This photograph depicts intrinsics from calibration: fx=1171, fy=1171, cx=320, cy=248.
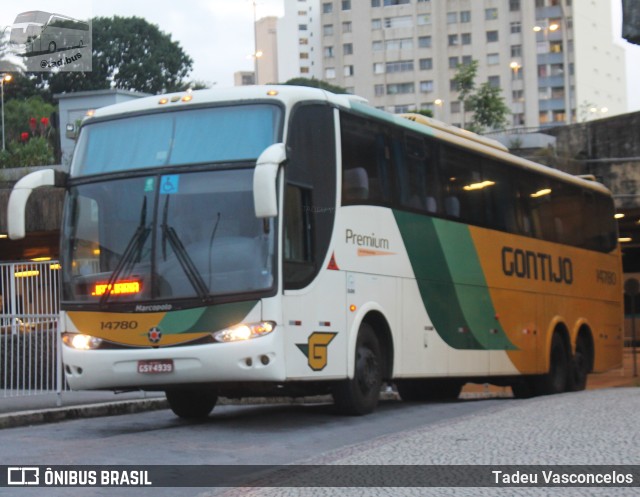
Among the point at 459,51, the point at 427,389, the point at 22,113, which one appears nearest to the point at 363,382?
the point at 427,389

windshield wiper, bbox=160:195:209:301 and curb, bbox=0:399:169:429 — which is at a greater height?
windshield wiper, bbox=160:195:209:301

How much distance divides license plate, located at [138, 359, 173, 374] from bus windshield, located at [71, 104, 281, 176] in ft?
6.78

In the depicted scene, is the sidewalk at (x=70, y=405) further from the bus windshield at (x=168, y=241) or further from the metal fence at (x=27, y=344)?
the bus windshield at (x=168, y=241)

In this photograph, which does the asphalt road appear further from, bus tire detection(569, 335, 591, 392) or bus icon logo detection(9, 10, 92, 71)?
bus icon logo detection(9, 10, 92, 71)

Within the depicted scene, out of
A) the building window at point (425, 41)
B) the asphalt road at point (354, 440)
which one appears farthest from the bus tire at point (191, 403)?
the building window at point (425, 41)

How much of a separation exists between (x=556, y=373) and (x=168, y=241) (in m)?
10.1

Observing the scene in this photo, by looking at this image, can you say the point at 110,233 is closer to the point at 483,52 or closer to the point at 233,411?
the point at 233,411

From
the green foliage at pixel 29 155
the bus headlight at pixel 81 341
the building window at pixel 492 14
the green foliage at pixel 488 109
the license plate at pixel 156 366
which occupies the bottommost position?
the license plate at pixel 156 366

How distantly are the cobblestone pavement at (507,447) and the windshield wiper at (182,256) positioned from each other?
9.21 ft

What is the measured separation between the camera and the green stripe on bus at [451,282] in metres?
15.1

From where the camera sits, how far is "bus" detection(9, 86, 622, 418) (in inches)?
461

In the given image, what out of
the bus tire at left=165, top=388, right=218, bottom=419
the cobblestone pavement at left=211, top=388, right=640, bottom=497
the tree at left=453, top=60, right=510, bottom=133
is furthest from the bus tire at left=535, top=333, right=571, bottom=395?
the tree at left=453, top=60, right=510, bottom=133

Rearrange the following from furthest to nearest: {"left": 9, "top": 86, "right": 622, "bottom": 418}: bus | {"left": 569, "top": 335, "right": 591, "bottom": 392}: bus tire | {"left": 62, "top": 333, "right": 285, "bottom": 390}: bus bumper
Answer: {"left": 569, "top": 335, "right": 591, "bottom": 392}: bus tire
{"left": 9, "top": 86, "right": 622, "bottom": 418}: bus
{"left": 62, "top": 333, "right": 285, "bottom": 390}: bus bumper

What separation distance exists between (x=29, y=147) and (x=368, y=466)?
3018 centimetres
